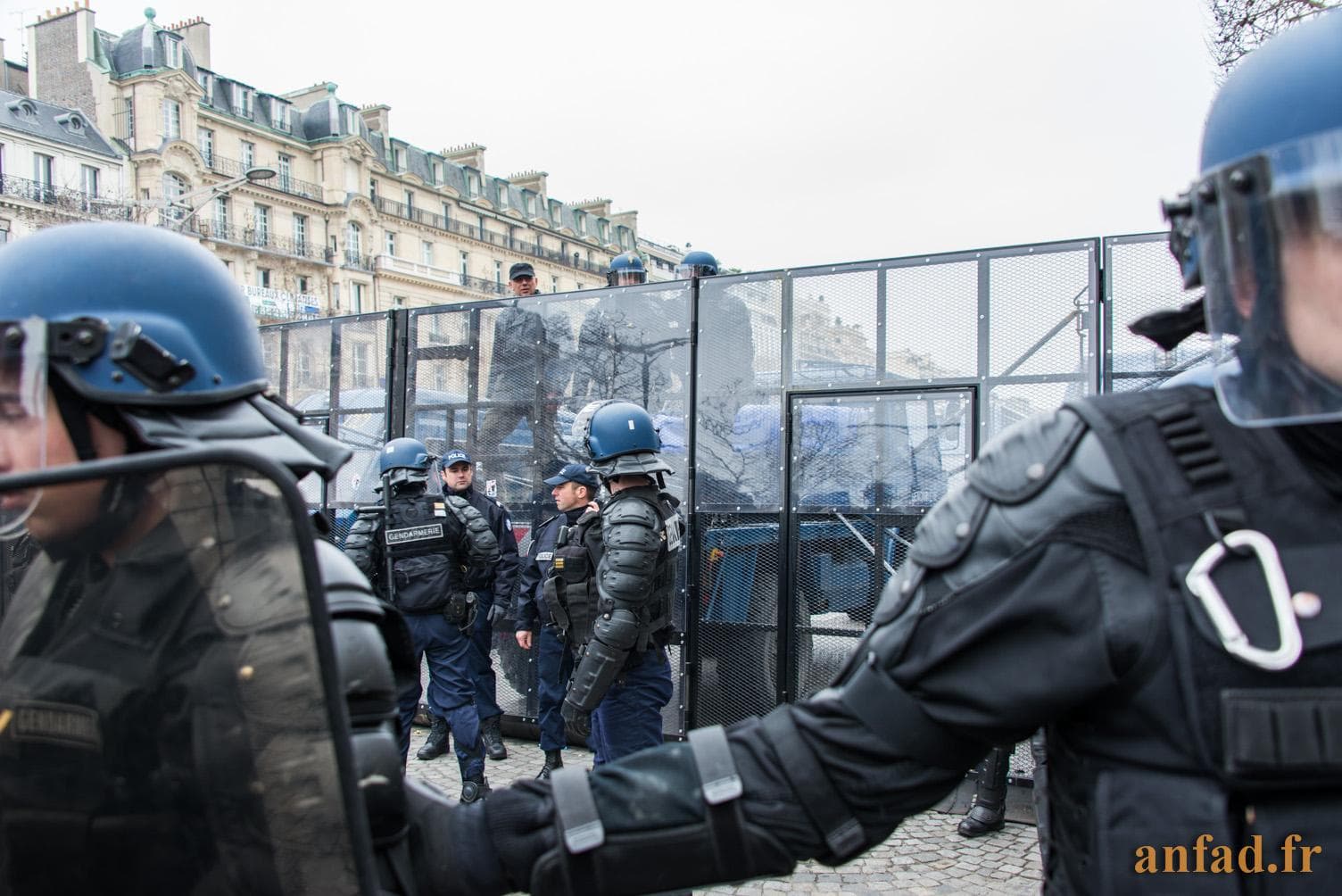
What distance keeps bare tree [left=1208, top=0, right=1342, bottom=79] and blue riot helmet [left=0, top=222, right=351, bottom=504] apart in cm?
888

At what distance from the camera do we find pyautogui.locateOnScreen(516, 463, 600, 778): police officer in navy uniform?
611 cm

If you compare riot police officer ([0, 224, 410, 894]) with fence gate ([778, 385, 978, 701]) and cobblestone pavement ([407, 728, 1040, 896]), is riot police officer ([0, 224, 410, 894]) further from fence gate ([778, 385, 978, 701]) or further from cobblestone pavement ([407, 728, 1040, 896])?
fence gate ([778, 385, 978, 701])

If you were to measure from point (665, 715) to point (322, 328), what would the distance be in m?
3.95

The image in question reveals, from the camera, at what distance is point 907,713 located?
1.30 meters

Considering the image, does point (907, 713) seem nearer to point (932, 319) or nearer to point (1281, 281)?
point (1281, 281)

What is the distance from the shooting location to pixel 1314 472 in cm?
118

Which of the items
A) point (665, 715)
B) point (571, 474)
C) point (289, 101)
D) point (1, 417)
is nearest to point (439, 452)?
point (571, 474)

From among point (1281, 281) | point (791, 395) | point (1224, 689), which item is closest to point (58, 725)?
point (1224, 689)

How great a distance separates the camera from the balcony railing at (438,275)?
50.5 m

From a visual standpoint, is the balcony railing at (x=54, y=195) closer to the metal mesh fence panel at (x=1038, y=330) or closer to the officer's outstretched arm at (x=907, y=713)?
the metal mesh fence panel at (x=1038, y=330)

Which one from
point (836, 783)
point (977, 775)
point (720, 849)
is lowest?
point (977, 775)

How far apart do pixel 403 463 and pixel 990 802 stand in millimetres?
4003

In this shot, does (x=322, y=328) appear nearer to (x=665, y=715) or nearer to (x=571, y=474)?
(x=571, y=474)

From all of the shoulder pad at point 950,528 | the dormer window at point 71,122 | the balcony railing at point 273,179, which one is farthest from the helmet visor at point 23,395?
the balcony railing at point 273,179
